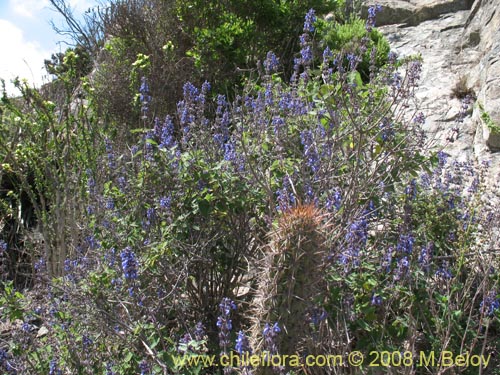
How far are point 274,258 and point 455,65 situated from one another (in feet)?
17.5

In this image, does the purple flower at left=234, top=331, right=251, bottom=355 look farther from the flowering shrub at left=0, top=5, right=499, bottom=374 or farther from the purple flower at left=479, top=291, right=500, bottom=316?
the purple flower at left=479, top=291, right=500, bottom=316

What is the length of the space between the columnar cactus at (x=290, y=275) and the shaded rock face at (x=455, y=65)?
1684 millimetres

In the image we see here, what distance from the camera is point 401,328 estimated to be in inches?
115

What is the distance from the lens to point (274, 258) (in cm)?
248

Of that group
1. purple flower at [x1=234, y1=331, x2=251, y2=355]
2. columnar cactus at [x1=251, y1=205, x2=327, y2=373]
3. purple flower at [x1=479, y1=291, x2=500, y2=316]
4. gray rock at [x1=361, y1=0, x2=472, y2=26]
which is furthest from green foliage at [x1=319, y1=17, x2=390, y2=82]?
purple flower at [x1=234, y1=331, x2=251, y2=355]

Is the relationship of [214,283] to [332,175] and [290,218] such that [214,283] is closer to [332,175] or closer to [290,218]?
[332,175]

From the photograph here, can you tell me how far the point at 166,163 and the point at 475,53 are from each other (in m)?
4.99

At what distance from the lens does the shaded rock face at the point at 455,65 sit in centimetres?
524

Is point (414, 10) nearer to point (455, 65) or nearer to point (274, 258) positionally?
point (455, 65)

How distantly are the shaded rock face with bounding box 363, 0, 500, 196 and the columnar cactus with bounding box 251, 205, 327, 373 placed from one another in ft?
5.52

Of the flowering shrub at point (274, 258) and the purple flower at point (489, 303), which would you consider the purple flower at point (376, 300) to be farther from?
the purple flower at point (489, 303)

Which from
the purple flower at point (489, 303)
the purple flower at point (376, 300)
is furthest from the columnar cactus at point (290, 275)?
the purple flower at point (489, 303)

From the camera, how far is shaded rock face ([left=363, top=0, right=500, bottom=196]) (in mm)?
5238

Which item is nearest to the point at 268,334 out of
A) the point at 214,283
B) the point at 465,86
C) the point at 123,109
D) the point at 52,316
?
the point at 214,283
